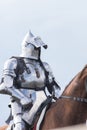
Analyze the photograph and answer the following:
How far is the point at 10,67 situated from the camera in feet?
27.8

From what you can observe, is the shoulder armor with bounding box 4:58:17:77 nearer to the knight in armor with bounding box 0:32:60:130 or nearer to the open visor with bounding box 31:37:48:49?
the knight in armor with bounding box 0:32:60:130

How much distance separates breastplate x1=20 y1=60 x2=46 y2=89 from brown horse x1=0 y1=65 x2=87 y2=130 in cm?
99

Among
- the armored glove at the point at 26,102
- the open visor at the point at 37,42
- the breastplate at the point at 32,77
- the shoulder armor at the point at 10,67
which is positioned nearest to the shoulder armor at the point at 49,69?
the breastplate at the point at 32,77

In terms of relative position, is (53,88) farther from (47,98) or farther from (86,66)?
(86,66)

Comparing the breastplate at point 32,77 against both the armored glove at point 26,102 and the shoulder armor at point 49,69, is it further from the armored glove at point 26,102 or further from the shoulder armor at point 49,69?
the armored glove at point 26,102

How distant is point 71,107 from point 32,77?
4.85 ft

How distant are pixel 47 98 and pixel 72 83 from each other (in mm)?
837

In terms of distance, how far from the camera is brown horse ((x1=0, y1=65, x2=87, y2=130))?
23.6 feet

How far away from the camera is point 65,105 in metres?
7.55

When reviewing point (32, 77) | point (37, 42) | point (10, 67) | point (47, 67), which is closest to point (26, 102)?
point (32, 77)

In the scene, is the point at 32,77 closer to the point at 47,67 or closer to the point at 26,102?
the point at 26,102

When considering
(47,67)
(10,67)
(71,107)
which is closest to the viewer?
(71,107)

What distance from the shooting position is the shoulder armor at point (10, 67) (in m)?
8.45

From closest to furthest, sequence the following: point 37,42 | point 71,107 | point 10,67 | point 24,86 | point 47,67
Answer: point 71,107
point 10,67
point 24,86
point 47,67
point 37,42
